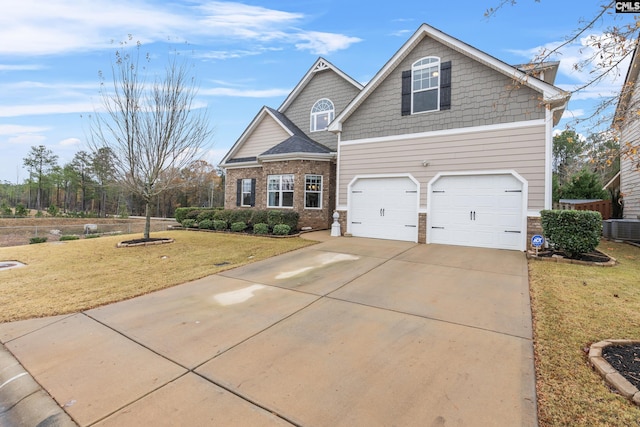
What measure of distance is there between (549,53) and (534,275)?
15.2 ft

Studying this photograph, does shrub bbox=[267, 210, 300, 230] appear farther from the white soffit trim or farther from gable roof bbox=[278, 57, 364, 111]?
gable roof bbox=[278, 57, 364, 111]

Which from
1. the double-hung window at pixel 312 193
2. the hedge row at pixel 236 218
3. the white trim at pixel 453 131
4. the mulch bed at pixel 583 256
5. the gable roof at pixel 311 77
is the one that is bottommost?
the mulch bed at pixel 583 256

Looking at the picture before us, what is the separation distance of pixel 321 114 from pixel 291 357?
15.2 metres

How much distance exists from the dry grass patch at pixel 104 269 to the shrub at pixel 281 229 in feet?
2.32

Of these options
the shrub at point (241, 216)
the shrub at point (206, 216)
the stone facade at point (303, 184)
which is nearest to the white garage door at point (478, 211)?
the stone facade at point (303, 184)

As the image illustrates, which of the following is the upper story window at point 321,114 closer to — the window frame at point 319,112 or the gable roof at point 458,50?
the window frame at point 319,112

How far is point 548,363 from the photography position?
2.89m

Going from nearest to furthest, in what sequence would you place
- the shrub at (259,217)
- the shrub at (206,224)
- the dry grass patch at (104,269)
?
the dry grass patch at (104,269)
the shrub at (259,217)
the shrub at (206,224)

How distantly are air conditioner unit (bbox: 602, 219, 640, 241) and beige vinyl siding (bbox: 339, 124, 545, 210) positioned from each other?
20.0ft

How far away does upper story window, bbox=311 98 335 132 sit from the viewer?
16.1 m

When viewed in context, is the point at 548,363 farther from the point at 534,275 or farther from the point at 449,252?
the point at 449,252

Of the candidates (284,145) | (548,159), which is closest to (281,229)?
(284,145)

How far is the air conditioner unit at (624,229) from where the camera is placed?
427 inches

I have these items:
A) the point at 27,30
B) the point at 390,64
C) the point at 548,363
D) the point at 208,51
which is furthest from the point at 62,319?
the point at 390,64
